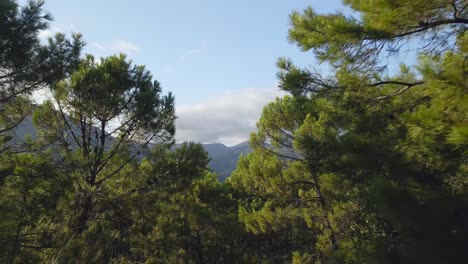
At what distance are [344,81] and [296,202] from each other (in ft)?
22.1

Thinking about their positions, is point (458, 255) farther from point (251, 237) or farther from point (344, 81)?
point (251, 237)

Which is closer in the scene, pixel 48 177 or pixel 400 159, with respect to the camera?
pixel 400 159

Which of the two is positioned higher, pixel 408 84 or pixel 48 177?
pixel 408 84

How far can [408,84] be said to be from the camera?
496cm

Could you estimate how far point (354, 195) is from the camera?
8.64m

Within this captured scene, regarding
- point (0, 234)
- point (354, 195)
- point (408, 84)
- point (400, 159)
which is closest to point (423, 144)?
point (400, 159)

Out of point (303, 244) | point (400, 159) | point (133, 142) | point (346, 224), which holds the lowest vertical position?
point (303, 244)

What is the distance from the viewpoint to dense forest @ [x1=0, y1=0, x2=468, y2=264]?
13.9 ft

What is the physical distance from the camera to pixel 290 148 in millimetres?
11078

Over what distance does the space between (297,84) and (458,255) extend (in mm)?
3052

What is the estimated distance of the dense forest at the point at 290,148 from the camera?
424cm

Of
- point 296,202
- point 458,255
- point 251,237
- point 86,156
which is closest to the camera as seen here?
point 458,255

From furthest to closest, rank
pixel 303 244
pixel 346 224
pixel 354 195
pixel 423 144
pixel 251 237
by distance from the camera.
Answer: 1. pixel 251 237
2. pixel 303 244
3. pixel 346 224
4. pixel 354 195
5. pixel 423 144

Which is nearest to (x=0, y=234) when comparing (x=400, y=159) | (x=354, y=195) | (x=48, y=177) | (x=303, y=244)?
(x=48, y=177)
